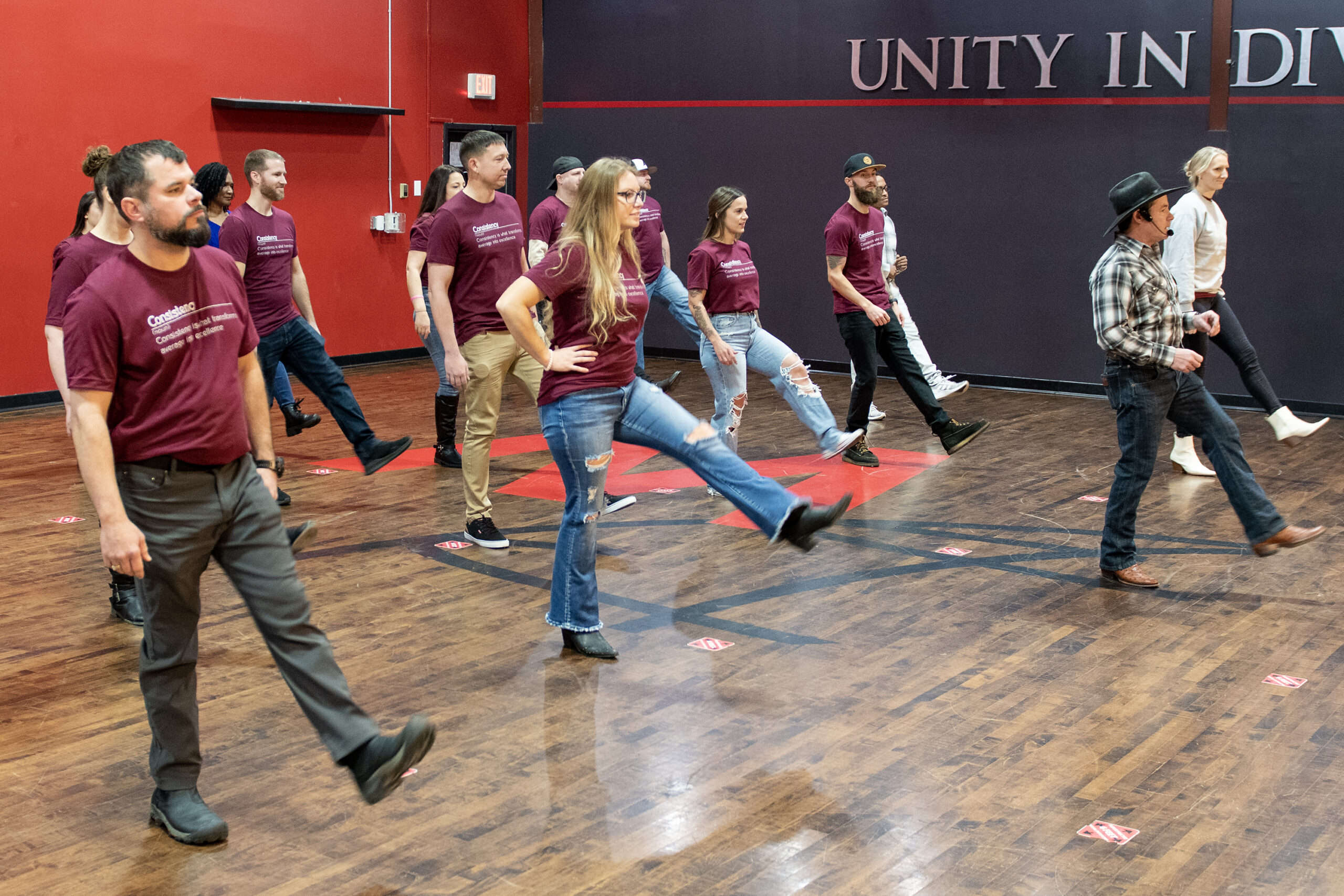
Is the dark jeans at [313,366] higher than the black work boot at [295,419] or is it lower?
higher

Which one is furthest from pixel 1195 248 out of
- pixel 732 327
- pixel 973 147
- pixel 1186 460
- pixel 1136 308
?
pixel 973 147

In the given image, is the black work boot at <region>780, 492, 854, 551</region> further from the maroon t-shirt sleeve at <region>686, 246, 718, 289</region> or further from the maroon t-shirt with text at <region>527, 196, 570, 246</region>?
the maroon t-shirt with text at <region>527, 196, 570, 246</region>

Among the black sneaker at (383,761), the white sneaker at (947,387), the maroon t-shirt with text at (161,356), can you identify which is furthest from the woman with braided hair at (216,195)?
the white sneaker at (947,387)

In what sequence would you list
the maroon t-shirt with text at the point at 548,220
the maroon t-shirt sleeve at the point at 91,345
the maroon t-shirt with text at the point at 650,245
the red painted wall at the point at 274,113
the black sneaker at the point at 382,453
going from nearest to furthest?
the maroon t-shirt sleeve at the point at 91,345
the black sneaker at the point at 382,453
the maroon t-shirt with text at the point at 548,220
the maroon t-shirt with text at the point at 650,245
the red painted wall at the point at 274,113

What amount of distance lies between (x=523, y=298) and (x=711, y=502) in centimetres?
282

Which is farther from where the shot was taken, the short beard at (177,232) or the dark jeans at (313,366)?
the dark jeans at (313,366)

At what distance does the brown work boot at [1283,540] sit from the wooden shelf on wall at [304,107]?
27.1ft

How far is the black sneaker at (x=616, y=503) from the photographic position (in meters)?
6.47

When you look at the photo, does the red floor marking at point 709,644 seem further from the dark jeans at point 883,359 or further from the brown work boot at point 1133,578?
the dark jeans at point 883,359

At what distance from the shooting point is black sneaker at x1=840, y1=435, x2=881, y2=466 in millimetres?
7645

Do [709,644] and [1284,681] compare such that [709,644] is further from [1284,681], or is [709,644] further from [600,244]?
[1284,681]

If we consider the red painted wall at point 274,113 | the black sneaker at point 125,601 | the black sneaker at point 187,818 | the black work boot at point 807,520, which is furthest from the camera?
the red painted wall at point 274,113

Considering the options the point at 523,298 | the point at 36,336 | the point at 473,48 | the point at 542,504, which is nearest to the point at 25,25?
the point at 36,336

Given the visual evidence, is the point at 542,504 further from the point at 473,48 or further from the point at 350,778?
the point at 473,48
